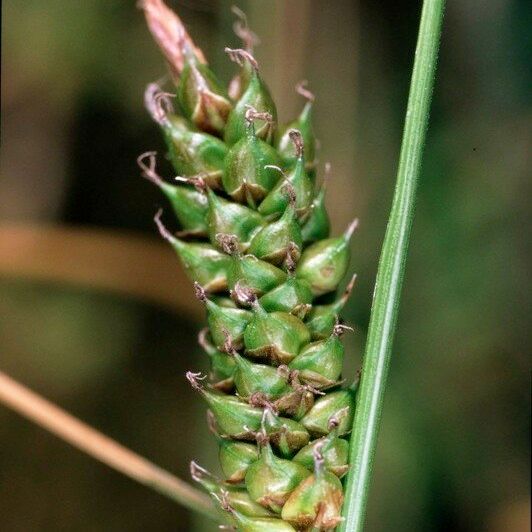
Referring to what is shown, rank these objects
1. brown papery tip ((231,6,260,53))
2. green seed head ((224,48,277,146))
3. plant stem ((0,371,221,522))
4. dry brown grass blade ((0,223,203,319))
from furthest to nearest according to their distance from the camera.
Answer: dry brown grass blade ((0,223,203,319)) → plant stem ((0,371,221,522)) → brown papery tip ((231,6,260,53)) → green seed head ((224,48,277,146))

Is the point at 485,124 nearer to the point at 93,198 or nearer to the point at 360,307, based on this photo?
the point at 360,307

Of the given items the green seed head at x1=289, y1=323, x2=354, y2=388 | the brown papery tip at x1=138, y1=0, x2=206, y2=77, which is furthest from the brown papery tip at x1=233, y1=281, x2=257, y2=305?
the brown papery tip at x1=138, y1=0, x2=206, y2=77

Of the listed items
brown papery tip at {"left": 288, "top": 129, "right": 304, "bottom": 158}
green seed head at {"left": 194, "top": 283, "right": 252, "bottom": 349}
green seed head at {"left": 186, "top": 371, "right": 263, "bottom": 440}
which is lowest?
green seed head at {"left": 186, "top": 371, "right": 263, "bottom": 440}

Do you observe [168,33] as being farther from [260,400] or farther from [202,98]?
[260,400]

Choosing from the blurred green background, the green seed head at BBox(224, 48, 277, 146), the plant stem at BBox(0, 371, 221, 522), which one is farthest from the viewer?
the blurred green background

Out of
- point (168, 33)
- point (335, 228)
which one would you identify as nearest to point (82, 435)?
point (168, 33)

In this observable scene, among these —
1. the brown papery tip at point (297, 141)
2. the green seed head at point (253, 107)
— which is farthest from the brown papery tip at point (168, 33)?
the brown papery tip at point (297, 141)

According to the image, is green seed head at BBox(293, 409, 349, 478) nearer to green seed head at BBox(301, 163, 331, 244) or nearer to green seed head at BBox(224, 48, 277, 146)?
green seed head at BBox(301, 163, 331, 244)

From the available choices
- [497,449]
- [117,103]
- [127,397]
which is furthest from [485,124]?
[127,397]
